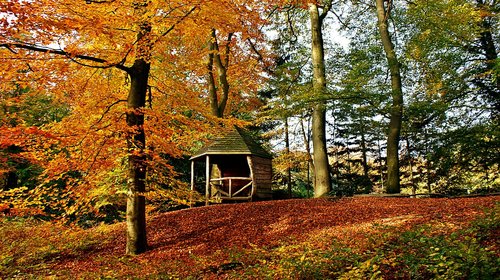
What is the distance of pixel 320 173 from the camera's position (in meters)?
14.2

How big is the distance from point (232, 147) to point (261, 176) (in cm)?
215

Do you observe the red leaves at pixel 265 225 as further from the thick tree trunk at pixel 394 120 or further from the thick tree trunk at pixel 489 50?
the thick tree trunk at pixel 489 50

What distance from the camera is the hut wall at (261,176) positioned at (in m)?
16.1

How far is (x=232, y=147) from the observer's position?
52.1 ft

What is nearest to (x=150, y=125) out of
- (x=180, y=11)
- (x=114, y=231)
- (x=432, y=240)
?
(x=180, y=11)

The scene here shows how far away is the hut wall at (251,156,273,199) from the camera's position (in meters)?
16.1

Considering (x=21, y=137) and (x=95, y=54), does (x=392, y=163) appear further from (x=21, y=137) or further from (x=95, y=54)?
(x=21, y=137)

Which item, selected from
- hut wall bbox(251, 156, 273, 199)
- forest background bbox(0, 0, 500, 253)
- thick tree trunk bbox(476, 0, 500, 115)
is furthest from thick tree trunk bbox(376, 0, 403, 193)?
hut wall bbox(251, 156, 273, 199)

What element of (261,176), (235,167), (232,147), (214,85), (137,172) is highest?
(214,85)

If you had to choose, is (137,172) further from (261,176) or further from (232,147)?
(261,176)

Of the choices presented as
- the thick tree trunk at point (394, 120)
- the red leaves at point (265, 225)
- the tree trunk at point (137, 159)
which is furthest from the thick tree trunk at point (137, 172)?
the thick tree trunk at point (394, 120)

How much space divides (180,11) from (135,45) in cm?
138

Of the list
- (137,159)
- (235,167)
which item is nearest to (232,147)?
(235,167)

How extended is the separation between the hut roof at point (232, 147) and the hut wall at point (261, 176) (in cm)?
37
